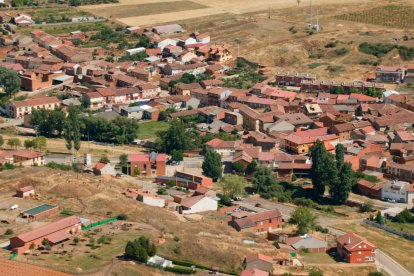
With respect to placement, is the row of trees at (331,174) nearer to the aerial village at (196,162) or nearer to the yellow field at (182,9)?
the aerial village at (196,162)

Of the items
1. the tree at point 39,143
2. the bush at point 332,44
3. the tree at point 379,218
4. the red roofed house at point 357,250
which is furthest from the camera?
the bush at point 332,44

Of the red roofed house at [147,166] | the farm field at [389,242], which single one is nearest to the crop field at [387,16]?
the red roofed house at [147,166]

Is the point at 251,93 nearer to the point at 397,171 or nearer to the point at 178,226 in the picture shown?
the point at 397,171

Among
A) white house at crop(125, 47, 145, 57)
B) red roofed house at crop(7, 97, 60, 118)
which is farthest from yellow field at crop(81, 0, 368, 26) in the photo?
red roofed house at crop(7, 97, 60, 118)

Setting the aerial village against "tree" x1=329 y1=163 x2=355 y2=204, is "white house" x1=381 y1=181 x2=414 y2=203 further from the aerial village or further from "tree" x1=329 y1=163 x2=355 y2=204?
"tree" x1=329 y1=163 x2=355 y2=204

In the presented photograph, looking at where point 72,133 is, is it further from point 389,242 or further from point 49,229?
point 389,242

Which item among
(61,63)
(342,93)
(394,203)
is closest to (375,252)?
(394,203)
